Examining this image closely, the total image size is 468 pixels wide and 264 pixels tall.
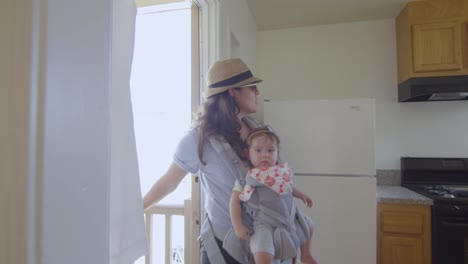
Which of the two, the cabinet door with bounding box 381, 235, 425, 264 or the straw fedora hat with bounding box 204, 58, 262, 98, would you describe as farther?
the cabinet door with bounding box 381, 235, 425, 264

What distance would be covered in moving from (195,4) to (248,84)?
72 cm

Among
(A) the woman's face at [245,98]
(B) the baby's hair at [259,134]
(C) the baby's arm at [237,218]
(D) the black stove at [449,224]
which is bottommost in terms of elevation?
(D) the black stove at [449,224]

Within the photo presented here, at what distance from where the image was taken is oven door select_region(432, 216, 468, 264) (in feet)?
6.00

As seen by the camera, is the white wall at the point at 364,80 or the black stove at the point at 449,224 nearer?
the black stove at the point at 449,224

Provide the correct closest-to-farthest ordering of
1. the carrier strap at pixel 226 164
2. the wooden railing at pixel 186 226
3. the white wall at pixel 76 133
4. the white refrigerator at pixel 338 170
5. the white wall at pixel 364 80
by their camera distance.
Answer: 1. the white wall at pixel 76 133
2. the carrier strap at pixel 226 164
3. the wooden railing at pixel 186 226
4. the white refrigerator at pixel 338 170
5. the white wall at pixel 364 80

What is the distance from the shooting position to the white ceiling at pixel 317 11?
87.8 inches

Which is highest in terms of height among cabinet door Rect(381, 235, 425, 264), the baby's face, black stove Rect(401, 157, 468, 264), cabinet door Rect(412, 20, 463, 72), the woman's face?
cabinet door Rect(412, 20, 463, 72)

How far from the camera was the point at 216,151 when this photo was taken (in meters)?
0.91

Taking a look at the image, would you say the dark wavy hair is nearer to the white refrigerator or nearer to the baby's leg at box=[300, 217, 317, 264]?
the baby's leg at box=[300, 217, 317, 264]

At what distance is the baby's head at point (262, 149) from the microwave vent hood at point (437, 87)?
A: 186 cm

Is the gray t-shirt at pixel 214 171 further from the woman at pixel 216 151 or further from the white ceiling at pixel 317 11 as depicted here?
the white ceiling at pixel 317 11

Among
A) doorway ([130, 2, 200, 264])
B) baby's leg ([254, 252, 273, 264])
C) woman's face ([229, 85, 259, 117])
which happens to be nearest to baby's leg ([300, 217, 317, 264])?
baby's leg ([254, 252, 273, 264])

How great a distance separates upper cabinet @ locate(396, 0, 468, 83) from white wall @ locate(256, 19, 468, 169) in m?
0.33

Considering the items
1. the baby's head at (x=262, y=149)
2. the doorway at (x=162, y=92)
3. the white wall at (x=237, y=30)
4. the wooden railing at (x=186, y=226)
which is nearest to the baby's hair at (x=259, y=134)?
the baby's head at (x=262, y=149)
